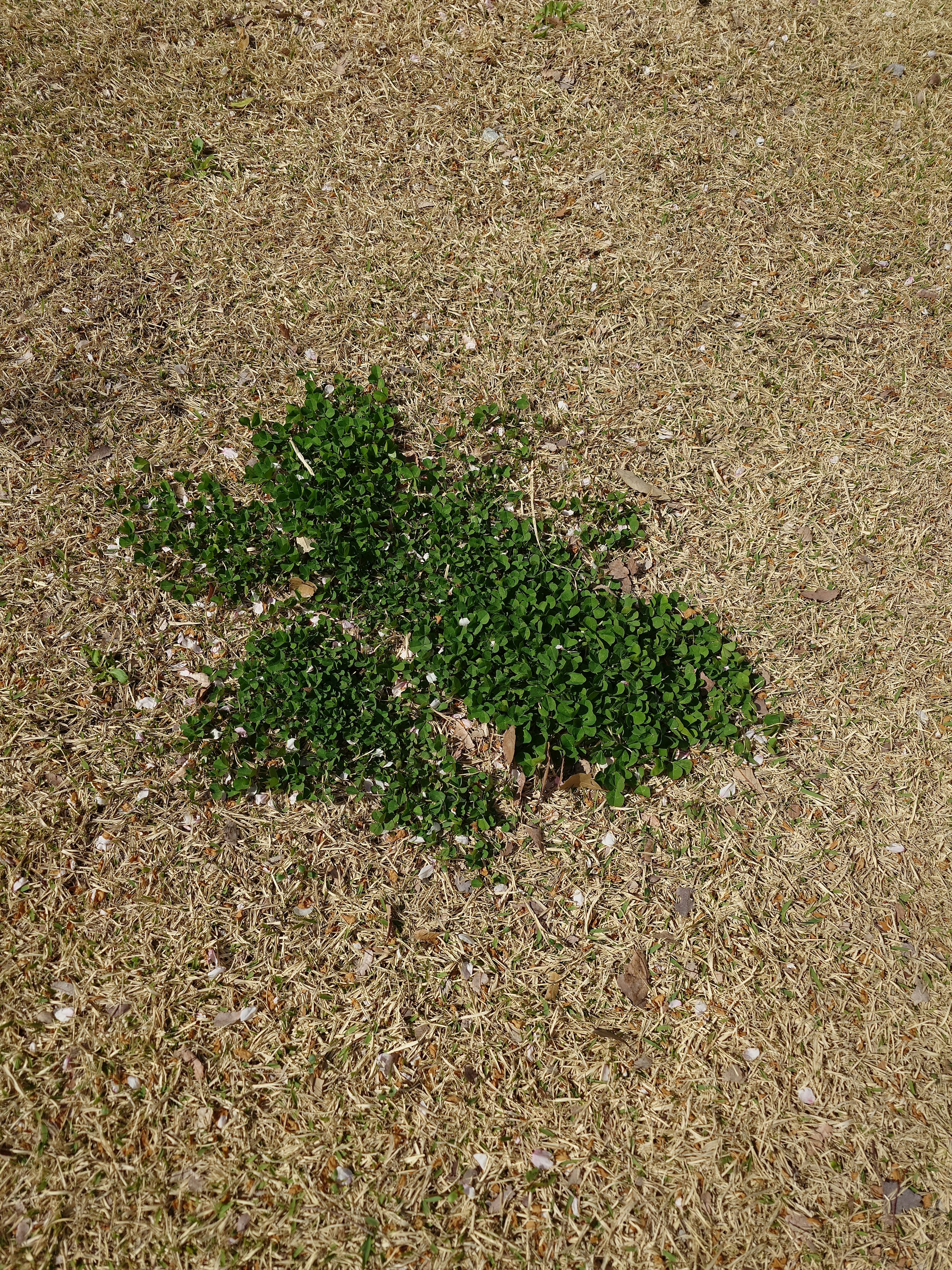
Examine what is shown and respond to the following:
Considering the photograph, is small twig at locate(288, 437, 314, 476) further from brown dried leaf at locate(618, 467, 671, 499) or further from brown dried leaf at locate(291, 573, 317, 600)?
brown dried leaf at locate(618, 467, 671, 499)

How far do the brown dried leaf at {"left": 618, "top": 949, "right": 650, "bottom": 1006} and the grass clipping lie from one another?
0.58 meters

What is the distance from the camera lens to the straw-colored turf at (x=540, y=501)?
2.45m

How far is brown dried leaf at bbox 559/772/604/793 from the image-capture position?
3.01 meters

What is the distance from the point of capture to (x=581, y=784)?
3033 millimetres

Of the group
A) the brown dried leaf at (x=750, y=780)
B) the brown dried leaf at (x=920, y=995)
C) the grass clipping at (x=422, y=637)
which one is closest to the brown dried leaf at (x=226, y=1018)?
the grass clipping at (x=422, y=637)

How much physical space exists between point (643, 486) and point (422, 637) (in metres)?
1.32

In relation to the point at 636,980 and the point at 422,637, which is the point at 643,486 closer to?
the point at 422,637

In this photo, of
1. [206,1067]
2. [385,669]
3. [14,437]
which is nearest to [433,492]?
[385,669]

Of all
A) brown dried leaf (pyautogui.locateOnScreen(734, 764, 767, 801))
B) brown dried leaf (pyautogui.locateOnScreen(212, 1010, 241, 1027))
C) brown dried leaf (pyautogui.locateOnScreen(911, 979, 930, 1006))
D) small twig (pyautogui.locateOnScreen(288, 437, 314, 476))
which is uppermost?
brown dried leaf (pyautogui.locateOnScreen(734, 764, 767, 801))

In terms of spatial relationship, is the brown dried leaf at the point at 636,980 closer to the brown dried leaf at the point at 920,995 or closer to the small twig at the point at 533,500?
the brown dried leaf at the point at 920,995

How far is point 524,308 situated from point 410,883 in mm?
2792

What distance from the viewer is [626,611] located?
10.3 ft

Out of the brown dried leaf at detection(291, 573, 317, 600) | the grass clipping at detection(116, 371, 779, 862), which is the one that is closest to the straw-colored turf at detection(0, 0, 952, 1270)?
the grass clipping at detection(116, 371, 779, 862)

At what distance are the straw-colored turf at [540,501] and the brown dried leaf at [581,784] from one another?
0.08 metres
